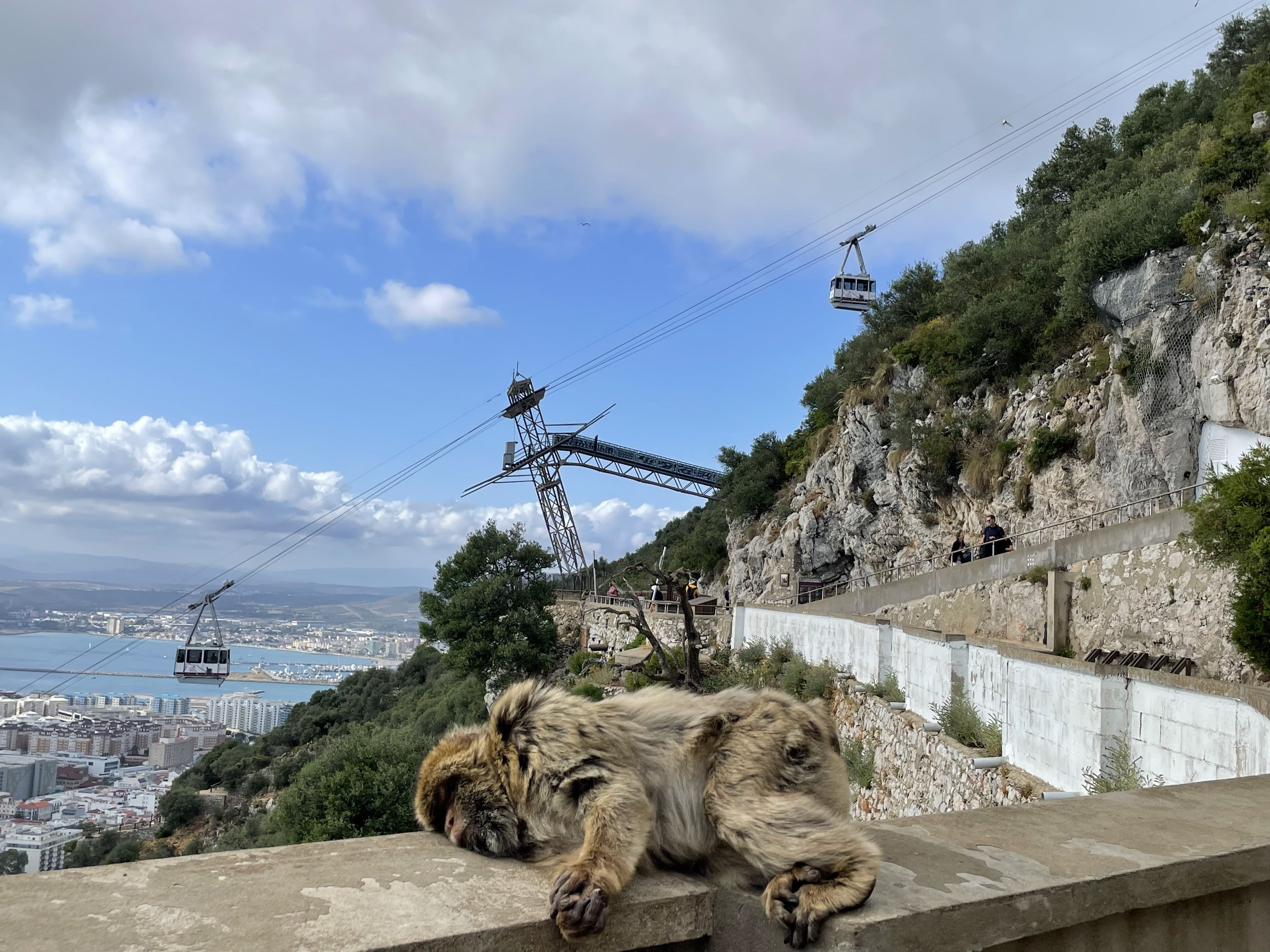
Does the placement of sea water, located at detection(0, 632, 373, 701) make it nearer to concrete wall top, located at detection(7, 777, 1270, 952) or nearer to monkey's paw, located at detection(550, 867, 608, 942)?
concrete wall top, located at detection(7, 777, 1270, 952)

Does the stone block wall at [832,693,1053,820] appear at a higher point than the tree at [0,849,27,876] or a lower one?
higher

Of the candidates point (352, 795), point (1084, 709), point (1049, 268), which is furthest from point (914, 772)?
point (1049, 268)

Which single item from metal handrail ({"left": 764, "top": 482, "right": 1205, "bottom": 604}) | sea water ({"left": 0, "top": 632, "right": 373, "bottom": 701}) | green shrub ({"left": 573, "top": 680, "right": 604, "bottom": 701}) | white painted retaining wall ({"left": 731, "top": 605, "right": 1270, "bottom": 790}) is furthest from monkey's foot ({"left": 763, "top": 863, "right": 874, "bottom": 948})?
sea water ({"left": 0, "top": 632, "right": 373, "bottom": 701})

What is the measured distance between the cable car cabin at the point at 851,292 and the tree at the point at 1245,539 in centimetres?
3572

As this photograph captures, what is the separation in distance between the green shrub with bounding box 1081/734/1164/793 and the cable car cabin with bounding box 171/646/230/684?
92.7 feet

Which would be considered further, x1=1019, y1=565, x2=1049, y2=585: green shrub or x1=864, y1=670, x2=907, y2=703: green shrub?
x1=1019, y1=565, x2=1049, y2=585: green shrub

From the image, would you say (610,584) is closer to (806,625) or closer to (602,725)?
(806,625)

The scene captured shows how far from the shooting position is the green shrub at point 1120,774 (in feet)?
24.6

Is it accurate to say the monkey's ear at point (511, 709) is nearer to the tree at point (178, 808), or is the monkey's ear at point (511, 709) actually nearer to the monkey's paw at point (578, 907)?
the monkey's paw at point (578, 907)

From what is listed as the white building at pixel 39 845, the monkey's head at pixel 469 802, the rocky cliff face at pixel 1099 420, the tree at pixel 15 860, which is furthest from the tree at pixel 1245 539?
the tree at pixel 15 860

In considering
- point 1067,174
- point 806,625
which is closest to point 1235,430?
point 806,625

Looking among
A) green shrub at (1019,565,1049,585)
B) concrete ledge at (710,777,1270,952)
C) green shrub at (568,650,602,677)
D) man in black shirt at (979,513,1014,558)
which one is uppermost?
man in black shirt at (979,513,1014,558)

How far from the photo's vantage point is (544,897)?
5.41 feet

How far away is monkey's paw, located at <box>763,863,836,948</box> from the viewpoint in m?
1.67
